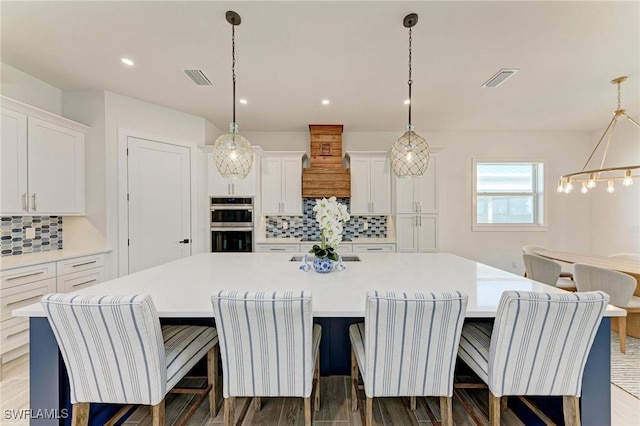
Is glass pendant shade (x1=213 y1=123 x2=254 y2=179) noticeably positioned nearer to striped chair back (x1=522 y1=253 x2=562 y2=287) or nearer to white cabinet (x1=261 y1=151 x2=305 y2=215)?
white cabinet (x1=261 y1=151 x2=305 y2=215)

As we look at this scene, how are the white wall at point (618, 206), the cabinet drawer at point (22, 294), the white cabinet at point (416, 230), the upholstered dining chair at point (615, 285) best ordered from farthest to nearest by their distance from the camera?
the white cabinet at point (416, 230)
the white wall at point (618, 206)
the upholstered dining chair at point (615, 285)
the cabinet drawer at point (22, 294)

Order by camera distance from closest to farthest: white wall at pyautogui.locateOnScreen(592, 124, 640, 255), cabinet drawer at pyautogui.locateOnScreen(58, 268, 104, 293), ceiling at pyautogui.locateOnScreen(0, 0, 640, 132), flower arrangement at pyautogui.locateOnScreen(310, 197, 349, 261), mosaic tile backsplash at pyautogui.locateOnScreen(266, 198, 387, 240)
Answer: ceiling at pyautogui.locateOnScreen(0, 0, 640, 132)
flower arrangement at pyautogui.locateOnScreen(310, 197, 349, 261)
cabinet drawer at pyautogui.locateOnScreen(58, 268, 104, 293)
white wall at pyautogui.locateOnScreen(592, 124, 640, 255)
mosaic tile backsplash at pyautogui.locateOnScreen(266, 198, 387, 240)

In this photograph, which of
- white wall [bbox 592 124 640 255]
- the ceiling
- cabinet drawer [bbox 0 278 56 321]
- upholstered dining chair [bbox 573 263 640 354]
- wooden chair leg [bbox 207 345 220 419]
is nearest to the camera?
wooden chair leg [bbox 207 345 220 419]

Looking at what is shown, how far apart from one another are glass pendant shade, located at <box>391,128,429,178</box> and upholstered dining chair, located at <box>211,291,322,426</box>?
1.48m

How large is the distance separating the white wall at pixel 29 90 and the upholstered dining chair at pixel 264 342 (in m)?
3.47

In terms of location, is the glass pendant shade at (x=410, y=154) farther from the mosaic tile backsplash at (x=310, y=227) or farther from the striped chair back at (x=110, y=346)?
the mosaic tile backsplash at (x=310, y=227)

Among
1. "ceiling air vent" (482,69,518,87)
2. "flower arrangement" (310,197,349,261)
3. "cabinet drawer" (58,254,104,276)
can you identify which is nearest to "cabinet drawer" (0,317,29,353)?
"cabinet drawer" (58,254,104,276)

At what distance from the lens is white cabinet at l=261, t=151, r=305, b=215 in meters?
4.27

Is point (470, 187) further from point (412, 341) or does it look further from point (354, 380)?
point (412, 341)

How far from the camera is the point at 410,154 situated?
2113 millimetres

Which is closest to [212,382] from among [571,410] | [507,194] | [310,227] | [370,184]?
[571,410]

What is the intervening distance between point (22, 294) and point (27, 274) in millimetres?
169

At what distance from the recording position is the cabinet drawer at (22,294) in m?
2.19

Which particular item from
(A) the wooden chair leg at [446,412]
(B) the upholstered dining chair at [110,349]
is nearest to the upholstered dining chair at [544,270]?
(A) the wooden chair leg at [446,412]
